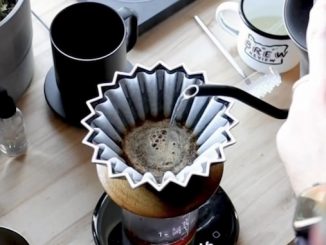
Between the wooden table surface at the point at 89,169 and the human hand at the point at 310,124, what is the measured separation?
0.55ft

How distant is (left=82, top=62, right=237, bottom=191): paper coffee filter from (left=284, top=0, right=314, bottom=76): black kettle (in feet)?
0.26

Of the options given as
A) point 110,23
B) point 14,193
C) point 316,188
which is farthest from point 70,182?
point 316,188

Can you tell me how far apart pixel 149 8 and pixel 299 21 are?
237mm

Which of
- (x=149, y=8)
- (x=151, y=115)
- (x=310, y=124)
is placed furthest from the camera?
(x=149, y=8)

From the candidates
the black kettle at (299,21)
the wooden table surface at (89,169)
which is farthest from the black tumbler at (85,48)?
the black kettle at (299,21)

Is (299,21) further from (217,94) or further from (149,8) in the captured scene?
(149,8)

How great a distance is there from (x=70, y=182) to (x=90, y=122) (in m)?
0.15

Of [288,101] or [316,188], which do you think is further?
[288,101]

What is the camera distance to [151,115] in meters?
0.70

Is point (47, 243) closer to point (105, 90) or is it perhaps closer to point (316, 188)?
point (105, 90)

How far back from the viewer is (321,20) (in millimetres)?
603

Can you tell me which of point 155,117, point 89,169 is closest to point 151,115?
point 155,117

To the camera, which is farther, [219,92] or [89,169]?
[89,169]

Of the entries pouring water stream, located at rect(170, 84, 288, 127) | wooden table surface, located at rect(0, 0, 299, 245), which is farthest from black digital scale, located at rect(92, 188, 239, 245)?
pouring water stream, located at rect(170, 84, 288, 127)
